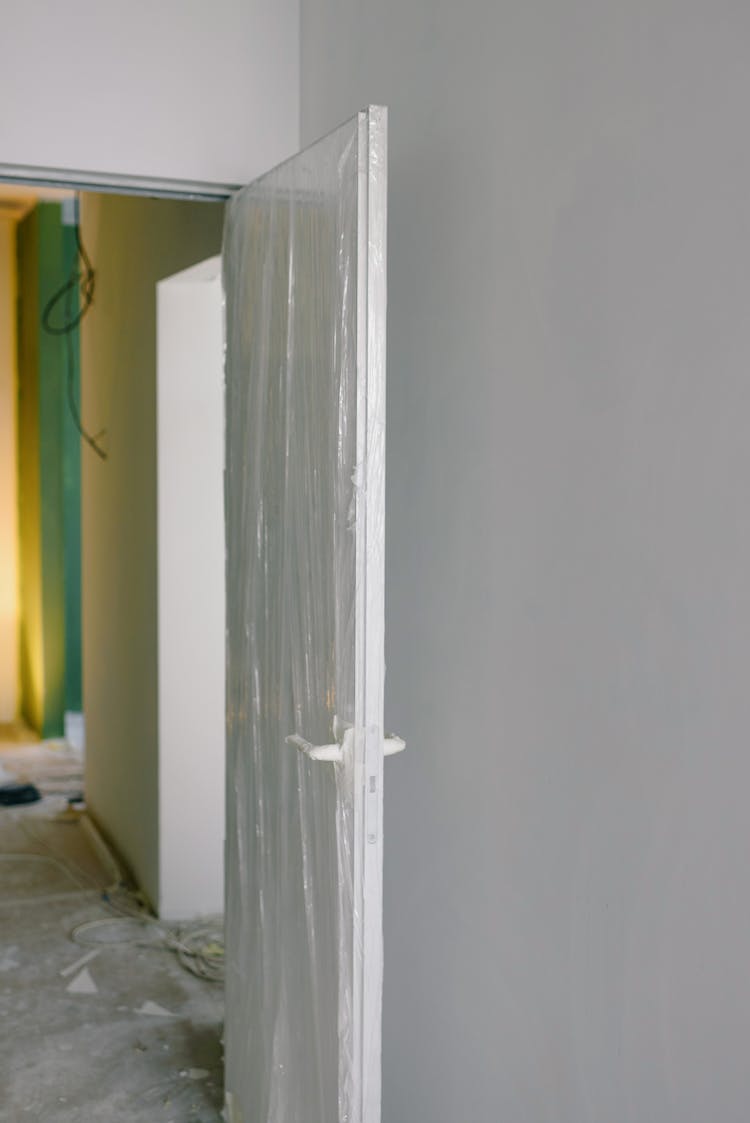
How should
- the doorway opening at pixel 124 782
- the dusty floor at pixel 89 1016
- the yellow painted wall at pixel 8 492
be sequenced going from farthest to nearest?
1. the yellow painted wall at pixel 8 492
2. the doorway opening at pixel 124 782
3. the dusty floor at pixel 89 1016

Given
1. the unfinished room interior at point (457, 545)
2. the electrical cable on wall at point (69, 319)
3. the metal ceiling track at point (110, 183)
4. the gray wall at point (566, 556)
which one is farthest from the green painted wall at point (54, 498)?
the gray wall at point (566, 556)

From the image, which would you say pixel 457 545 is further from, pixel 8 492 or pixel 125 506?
pixel 8 492

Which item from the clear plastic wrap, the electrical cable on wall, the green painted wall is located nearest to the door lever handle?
the clear plastic wrap

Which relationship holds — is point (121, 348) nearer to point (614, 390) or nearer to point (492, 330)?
point (492, 330)

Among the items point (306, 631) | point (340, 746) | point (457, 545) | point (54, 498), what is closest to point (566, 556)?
point (457, 545)

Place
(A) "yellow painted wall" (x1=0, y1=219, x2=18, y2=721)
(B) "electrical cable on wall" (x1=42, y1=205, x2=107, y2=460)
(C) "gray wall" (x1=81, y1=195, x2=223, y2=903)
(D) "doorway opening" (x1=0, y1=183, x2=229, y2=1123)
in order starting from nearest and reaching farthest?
(D) "doorway opening" (x1=0, y1=183, x2=229, y2=1123) → (C) "gray wall" (x1=81, y1=195, x2=223, y2=903) → (B) "electrical cable on wall" (x1=42, y1=205, x2=107, y2=460) → (A) "yellow painted wall" (x1=0, y1=219, x2=18, y2=721)

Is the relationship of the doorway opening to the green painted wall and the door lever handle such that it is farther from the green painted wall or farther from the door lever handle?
the door lever handle

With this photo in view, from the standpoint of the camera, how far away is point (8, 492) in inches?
280

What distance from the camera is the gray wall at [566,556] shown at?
1.34 metres

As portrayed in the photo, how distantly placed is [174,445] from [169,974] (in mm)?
1641

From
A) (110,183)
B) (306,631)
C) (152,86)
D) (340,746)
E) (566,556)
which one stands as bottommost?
(340,746)

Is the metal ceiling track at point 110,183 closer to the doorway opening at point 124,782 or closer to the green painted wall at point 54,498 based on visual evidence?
the doorway opening at point 124,782

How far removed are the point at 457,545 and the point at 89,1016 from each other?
203cm

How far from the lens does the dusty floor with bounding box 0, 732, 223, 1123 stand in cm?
286
